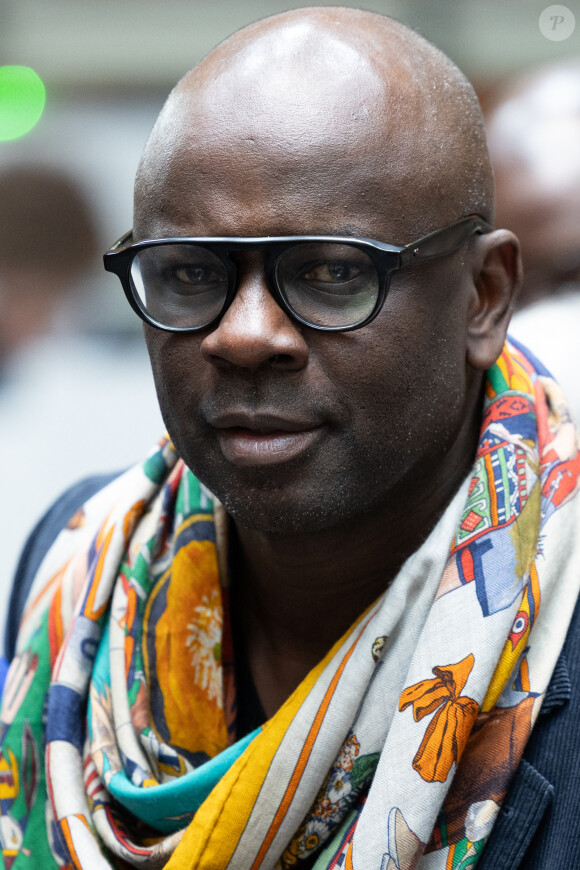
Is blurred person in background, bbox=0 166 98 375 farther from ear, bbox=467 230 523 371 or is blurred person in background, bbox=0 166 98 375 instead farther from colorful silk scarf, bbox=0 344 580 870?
ear, bbox=467 230 523 371

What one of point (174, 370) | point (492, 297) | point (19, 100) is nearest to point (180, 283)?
point (174, 370)

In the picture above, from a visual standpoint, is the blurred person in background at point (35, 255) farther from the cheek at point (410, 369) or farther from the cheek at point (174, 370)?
the cheek at point (410, 369)

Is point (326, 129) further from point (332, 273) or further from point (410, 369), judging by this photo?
point (410, 369)

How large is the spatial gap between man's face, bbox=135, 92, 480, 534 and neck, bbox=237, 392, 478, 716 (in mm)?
126

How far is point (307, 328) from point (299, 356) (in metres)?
0.05

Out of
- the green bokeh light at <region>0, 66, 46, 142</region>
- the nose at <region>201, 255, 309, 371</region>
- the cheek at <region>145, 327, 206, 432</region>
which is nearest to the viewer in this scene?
the nose at <region>201, 255, 309, 371</region>

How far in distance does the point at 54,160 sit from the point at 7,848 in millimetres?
4006

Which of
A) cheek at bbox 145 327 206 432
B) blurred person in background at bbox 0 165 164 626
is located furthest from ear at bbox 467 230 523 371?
blurred person in background at bbox 0 165 164 626

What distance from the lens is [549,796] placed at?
5.44ft

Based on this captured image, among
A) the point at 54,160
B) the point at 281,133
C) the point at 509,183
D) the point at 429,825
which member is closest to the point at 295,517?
the point at 429,825

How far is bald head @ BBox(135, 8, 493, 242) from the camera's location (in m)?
1.68

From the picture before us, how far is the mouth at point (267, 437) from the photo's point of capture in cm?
170

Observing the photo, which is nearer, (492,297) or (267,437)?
(267,437)

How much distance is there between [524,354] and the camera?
2.14 metres
